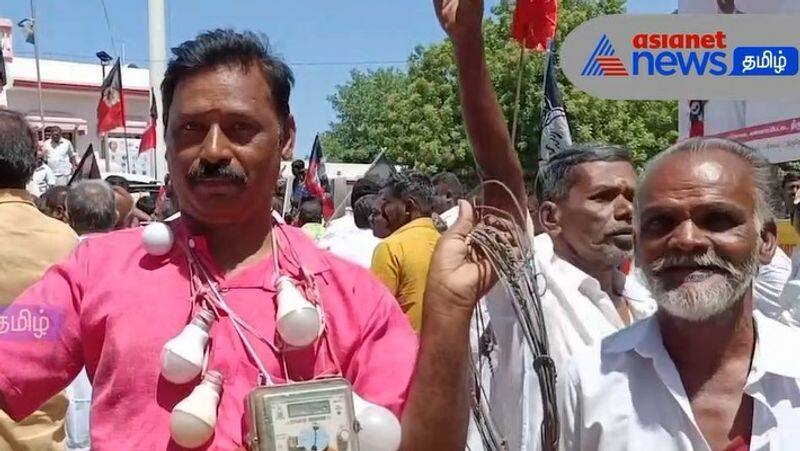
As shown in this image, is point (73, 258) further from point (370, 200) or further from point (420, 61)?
point (420, 61)

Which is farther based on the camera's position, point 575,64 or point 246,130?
point 575,64

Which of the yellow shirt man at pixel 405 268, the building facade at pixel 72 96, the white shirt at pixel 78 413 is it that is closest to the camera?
the white shirt at pixel 78 413

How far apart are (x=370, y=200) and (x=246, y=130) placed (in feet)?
18.6

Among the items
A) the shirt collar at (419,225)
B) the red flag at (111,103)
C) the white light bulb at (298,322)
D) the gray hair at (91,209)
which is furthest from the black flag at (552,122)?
the red flag at (111,103)

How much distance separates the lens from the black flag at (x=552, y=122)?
5.62 metres

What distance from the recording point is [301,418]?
69.2 inches

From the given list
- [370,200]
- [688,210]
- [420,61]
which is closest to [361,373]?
[688,210]

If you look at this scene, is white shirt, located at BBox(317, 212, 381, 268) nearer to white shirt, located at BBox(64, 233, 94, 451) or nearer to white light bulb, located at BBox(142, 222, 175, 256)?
white shirt, located at BBox(64, 233, 94, 451)

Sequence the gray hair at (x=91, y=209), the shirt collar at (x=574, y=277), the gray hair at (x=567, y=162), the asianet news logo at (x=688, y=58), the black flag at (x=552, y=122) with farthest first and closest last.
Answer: the black flag at (x=552, y=122)
the gray hair at (x=91, y=209)
the asianet news logo at (x=688, y=58)
the gray hair at (x=567, y=162)
the shirt collar at (x=574, y=277)

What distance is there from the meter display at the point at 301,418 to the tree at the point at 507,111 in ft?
92.6

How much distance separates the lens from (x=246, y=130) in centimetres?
198

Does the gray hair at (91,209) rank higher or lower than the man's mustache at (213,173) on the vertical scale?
lower

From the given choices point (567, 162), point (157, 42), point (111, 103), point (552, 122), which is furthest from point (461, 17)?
point (111, 103)

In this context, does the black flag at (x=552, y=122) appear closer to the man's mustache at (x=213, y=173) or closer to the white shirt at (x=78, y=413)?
the white shirt at (x=78, y=413)
